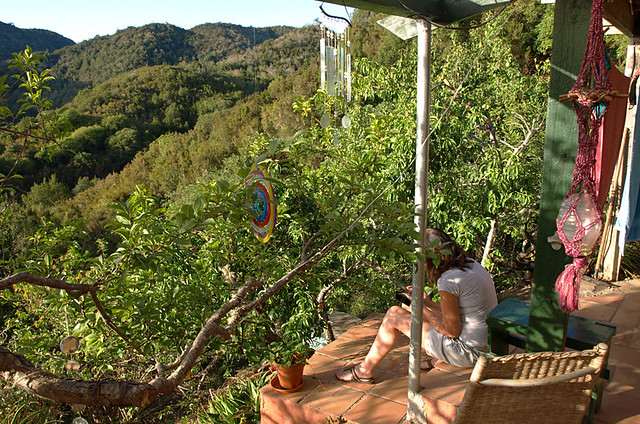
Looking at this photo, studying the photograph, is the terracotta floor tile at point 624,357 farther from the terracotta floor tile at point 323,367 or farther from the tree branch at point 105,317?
the tree branch at point 105,317

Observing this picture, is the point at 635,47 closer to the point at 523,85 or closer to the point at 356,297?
the point at 523,85

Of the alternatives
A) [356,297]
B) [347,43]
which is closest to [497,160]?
[347,43]

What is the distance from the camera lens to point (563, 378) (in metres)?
1.53

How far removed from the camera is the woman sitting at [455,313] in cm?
231

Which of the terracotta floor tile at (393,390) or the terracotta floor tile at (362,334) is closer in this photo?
the terracotta floor tile at (393,390)

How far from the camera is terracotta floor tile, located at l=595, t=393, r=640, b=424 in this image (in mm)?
2225

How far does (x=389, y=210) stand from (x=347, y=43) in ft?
7.48

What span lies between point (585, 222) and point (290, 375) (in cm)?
180

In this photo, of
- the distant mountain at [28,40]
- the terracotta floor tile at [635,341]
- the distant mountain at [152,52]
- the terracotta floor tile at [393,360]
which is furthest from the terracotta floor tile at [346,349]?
the distant mountain at [28,40]

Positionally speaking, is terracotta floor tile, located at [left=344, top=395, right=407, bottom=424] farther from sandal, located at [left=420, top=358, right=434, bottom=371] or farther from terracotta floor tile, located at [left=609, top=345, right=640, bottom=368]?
terracotta floor tile, located at [left=609, top=345, right=640, bottom=368]

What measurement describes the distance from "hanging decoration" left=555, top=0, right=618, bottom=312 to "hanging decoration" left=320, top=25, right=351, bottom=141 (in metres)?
2.03

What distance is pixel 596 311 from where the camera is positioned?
3.61m

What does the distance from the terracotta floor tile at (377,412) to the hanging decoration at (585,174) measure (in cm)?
115

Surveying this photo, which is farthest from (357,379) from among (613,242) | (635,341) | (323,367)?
(613,242)
